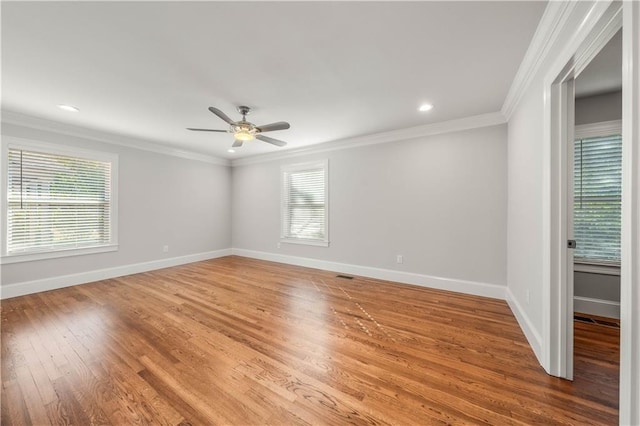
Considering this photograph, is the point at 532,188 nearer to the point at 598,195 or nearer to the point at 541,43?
the point at 541,43

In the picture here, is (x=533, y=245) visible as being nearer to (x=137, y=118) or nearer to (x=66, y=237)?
(x=137, y=118)

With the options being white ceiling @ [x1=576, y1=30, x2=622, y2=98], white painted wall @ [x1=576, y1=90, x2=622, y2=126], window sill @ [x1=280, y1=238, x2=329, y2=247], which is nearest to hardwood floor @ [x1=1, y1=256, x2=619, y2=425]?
window sill @ [x1=280, y1=238, x2=329, y2=247]

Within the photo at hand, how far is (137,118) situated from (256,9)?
2.88 m

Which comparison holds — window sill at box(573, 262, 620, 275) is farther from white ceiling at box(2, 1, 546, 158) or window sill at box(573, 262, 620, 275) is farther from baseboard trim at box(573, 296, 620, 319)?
white ceiling at box(2, 1, 546, 158)

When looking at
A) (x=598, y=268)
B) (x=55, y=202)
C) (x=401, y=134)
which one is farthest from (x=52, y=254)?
(x=598, y=268)

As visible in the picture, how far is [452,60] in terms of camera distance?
2.12 m

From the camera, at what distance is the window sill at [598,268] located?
2.65 meters

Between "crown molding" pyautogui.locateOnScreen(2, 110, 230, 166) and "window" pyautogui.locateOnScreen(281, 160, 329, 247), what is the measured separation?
2199 mm

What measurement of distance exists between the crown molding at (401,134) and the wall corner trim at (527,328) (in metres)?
2.28

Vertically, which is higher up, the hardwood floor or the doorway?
the doorway

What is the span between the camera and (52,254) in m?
3.67

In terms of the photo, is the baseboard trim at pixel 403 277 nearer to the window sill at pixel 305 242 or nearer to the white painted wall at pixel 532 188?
the window sill at pixel 305 242

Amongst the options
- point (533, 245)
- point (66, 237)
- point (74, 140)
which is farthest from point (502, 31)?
point (66, 237)

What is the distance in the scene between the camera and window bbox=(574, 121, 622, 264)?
2.66 metres
